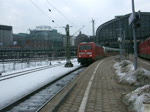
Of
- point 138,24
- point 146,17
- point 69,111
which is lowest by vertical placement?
point 69,111

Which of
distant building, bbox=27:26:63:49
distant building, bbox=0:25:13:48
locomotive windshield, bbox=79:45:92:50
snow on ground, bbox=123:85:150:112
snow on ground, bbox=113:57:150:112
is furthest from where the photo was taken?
distant building, bbox=0:25:13:48

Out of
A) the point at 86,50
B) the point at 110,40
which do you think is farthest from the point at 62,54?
the point at 86,50

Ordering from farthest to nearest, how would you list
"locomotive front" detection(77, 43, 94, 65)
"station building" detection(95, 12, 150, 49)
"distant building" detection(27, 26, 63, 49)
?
"station building" detection(95, 12, 150, 49) < "distant building" detection(27, 26, 63, 49) < "locomotive front" detection(77, 43, 94, 65)

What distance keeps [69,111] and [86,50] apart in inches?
1085

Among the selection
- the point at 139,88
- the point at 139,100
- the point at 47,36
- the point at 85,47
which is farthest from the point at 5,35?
the point at 139,100

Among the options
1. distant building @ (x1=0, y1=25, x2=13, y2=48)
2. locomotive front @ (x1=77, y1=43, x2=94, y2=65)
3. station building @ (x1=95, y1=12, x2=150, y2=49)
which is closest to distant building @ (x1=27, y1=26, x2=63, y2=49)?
distant building @ (x1=0, y1=25, x2=13, y2=48)

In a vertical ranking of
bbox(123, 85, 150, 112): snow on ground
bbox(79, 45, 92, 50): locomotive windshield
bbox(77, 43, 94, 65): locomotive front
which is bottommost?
bbox(123, 85, 150, 112): snow on ground

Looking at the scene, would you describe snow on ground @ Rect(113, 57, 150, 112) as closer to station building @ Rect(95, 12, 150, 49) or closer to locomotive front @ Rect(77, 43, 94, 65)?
locomotive front @ Rect(77, 43, 94, 65)

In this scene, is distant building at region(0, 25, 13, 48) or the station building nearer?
the station building

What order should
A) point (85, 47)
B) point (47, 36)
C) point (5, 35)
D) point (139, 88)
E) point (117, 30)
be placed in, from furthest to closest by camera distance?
1. point (5, 35)
2. point (117, 30)
3. point (47, 36)
4. point (85, 47)
5. point (139, 88)

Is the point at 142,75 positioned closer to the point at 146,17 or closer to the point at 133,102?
the point at 133,102

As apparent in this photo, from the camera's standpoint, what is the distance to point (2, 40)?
10294cm

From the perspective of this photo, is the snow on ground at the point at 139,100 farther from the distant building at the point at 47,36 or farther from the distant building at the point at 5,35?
the distant building at the point at 5,35

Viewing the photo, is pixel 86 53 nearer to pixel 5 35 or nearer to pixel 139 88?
pixel 139 88
